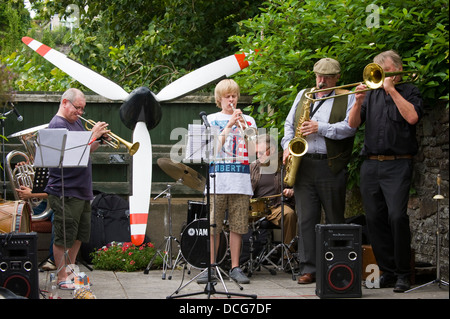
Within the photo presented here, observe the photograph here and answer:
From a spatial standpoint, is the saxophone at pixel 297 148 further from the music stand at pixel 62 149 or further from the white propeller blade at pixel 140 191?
the white propeller blade at pixel 140 191

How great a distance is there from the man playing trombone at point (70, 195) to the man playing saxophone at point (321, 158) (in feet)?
6.21

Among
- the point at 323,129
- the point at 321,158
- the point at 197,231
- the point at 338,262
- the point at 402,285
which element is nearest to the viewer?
the point at 338,262

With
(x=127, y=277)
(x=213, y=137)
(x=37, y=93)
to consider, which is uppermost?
(x=37, y=93)

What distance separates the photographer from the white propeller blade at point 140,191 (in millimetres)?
7227

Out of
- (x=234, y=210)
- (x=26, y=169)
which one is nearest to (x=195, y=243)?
(x=234, y=210)

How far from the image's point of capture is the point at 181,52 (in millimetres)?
11039

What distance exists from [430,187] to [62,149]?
10.9 feet

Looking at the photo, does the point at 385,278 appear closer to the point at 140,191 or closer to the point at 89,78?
the point at 140,191

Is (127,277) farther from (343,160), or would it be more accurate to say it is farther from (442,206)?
(442,206)

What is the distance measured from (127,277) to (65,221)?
1.09m

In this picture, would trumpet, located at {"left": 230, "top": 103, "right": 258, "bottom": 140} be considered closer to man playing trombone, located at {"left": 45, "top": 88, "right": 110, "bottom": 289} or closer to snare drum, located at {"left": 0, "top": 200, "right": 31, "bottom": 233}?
man playing trombone, located at {"left": 45, "top": 88, "right": 110, "bottom": 289}

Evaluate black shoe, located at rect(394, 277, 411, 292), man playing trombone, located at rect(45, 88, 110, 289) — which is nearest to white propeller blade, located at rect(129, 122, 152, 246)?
man playing trombone, located at rect(45, 88, 110, 289)

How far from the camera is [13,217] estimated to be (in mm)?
6113
